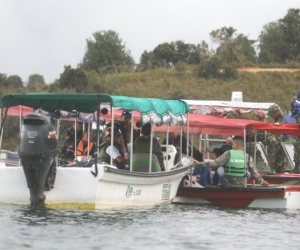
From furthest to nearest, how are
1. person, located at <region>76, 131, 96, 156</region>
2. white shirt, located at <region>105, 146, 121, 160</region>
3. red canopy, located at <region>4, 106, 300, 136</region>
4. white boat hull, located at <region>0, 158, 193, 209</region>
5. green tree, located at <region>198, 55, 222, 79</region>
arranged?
green tree, located at <region>198, 55, 222, 79</region>, person, located at <region>76, 131, 96, 156</region>, red canopy, located at <region>4, 106, 300, 136</region>, white shirt, located at <region>105, 146, 121, 160</region>, white boat hull, located at <region>0, 158, 193, 209</region>

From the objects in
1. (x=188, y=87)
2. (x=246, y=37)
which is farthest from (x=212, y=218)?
(x=246, y=37)

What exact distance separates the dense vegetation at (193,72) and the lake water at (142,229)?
24612 millimetres

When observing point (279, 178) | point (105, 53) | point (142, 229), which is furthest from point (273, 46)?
point (142, 229)

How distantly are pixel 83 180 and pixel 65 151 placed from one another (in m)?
4.57

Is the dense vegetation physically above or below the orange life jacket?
above

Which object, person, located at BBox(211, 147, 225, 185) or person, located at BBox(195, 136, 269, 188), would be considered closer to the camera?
person, located at BBox(195, 136, 269, 188)

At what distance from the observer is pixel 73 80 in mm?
54969

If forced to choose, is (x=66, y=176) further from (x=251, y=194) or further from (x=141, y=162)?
(x=251, y=194)

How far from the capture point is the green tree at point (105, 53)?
238 ft

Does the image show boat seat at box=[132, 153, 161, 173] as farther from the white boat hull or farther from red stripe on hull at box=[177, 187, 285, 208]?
red stripe on hull at box=[177, 187, 285, 208]

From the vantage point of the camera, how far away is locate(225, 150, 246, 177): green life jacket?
1902cm

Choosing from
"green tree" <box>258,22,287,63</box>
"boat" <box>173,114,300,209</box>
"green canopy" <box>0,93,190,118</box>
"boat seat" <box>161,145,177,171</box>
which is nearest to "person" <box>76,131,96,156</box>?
"green canopy" <box>0,93,190,118</box>

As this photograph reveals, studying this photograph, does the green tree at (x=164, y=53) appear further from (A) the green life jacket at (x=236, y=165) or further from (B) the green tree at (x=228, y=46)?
(A) the green life jacket at (x=236, y=165)

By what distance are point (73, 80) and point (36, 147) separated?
131 feet
